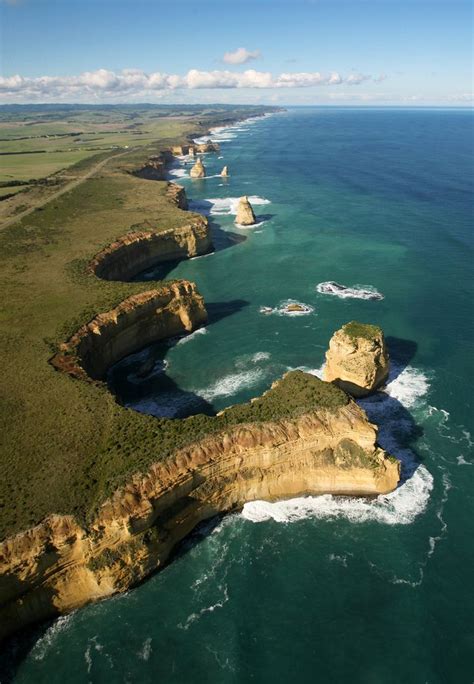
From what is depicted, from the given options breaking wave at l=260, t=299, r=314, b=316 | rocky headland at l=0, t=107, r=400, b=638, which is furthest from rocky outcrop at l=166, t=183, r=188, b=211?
rocky headland at l=0, t=107, r=400, b=638

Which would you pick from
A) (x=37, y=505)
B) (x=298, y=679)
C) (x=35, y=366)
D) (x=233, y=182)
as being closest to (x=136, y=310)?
(x=35, y=366)

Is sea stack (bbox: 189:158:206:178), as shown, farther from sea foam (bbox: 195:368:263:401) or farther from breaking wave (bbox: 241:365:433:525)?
breaking wave (bbox: 241:365:433:525)

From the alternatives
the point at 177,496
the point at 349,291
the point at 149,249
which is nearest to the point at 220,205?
the point at 149,249

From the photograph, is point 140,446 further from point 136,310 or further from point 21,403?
point 136,310

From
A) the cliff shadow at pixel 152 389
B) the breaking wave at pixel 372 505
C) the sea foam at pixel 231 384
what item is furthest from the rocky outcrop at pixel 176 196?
the breaking wave at pixel 372 505

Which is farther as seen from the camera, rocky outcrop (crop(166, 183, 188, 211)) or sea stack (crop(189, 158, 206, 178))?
sea stack (crop(189, 158, 206, 178))

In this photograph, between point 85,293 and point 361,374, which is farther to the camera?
point 85,293
